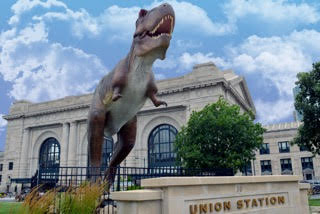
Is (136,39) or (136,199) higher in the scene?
(136,39)

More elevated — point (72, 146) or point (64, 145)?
point (64, 145)

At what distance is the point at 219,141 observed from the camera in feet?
73.7

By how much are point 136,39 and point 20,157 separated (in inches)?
2012

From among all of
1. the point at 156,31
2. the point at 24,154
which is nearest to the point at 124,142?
the point at 156,31

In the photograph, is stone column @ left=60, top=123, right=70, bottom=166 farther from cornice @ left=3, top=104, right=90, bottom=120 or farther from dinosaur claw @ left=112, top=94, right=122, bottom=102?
dinosaur claw @ left=112, top=94, right=122, bottom=102

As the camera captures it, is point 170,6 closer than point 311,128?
Yes

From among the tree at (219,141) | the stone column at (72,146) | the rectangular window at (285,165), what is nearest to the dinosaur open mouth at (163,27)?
the tree at (219,141)

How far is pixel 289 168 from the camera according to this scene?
188ft

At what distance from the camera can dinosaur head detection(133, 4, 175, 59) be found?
600 cm

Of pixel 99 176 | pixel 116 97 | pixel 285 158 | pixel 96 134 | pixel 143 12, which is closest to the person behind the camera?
pixel 143 12

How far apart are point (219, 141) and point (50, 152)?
1456 inches

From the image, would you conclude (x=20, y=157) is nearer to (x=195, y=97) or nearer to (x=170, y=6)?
(x=195, y=97)

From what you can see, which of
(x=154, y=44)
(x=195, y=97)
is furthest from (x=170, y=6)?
(x=195, y=97)

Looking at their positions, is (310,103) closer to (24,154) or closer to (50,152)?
(50,152)
